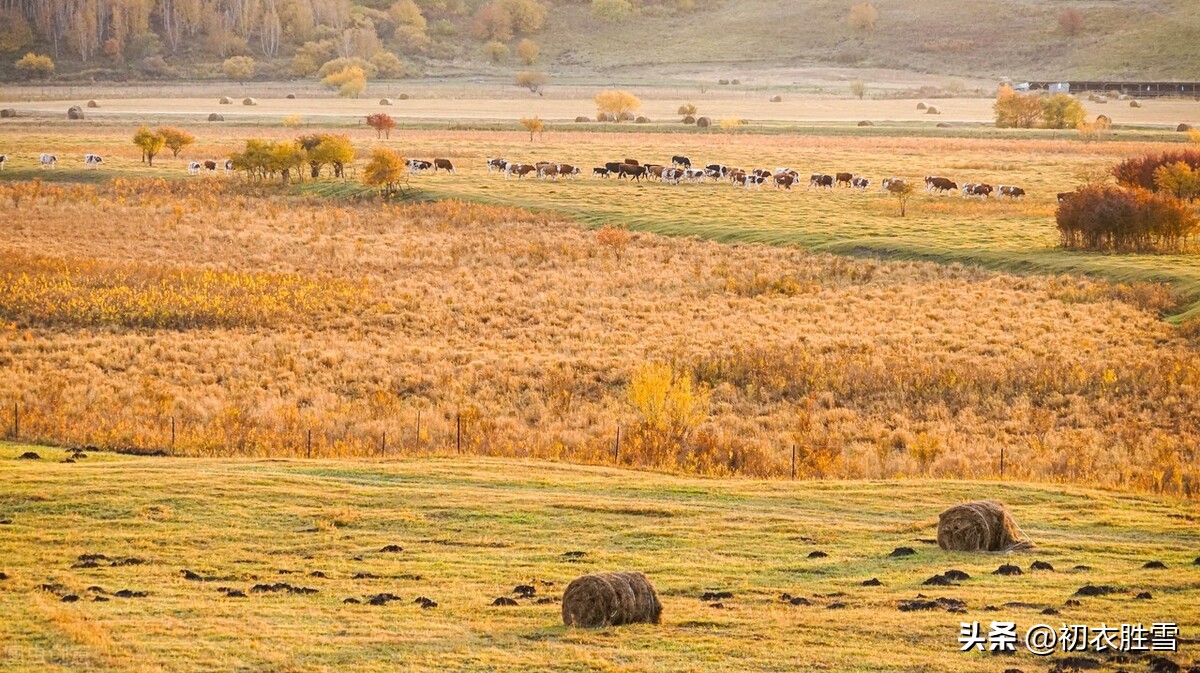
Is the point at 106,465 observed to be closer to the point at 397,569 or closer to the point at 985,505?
the point at 397,569

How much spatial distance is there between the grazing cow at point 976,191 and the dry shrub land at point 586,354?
60.8 ft

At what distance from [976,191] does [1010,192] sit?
1.74 m

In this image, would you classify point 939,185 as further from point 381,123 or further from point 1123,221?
point 381,123

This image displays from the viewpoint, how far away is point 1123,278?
1930 inches

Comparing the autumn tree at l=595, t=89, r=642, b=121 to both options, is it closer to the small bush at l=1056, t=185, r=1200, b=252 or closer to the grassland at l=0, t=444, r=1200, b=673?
the small bush at l=1056, t=185, r=1200, b=252

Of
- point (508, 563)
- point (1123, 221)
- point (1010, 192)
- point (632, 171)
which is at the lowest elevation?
point (508, 563)

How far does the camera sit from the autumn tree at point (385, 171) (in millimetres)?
72438

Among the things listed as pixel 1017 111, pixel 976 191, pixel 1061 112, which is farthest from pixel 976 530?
pixel 1061 112

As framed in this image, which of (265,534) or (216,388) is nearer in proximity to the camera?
(265,534)

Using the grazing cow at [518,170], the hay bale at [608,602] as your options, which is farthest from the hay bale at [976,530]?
the grazing cow at [518,170]

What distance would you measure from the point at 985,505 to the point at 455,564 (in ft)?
24.9

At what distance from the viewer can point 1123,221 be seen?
54.3 metres

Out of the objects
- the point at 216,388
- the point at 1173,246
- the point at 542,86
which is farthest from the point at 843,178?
the point at 542,86

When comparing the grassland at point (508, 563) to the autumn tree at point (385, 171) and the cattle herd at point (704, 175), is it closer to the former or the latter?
the autumn tree at point (385, 171)
